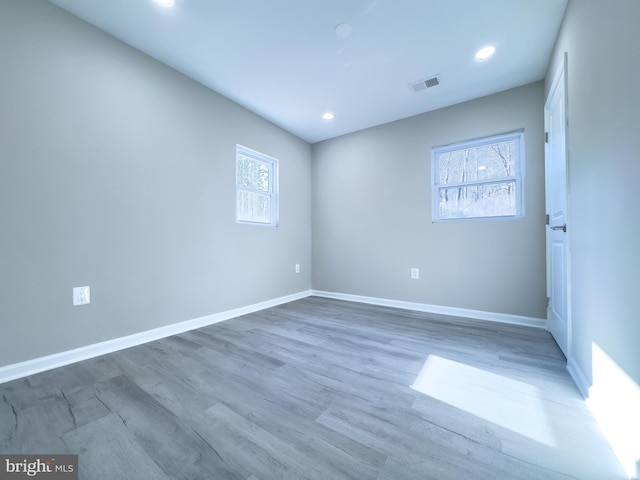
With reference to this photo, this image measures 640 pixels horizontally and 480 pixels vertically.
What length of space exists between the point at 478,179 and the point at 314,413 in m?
3.00

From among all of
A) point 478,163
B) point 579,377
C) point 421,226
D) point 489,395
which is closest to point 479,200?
point 478,163

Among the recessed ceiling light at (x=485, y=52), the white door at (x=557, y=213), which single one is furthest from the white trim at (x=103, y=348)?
the recessed ceiling light at (x=485, y=52)

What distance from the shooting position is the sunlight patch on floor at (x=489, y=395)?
1165mm

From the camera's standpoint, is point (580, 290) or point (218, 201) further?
point (218, 201)

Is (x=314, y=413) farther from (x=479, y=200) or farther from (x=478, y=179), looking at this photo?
(x=478, y=179)

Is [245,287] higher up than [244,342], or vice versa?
[245,287]

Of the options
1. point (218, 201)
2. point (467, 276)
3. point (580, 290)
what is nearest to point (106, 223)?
point (218, 201)

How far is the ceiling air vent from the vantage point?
254 centimetres

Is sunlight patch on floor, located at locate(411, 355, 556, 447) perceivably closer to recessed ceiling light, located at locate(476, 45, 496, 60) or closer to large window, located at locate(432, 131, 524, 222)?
large window, located at locate(432, 131, 524, 222)

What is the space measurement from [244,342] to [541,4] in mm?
3453

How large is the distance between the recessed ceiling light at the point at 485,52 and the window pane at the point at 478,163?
0.98 m

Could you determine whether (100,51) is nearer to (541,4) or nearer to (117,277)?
(117,277)

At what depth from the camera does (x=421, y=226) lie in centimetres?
321

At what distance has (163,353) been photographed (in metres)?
1.93
